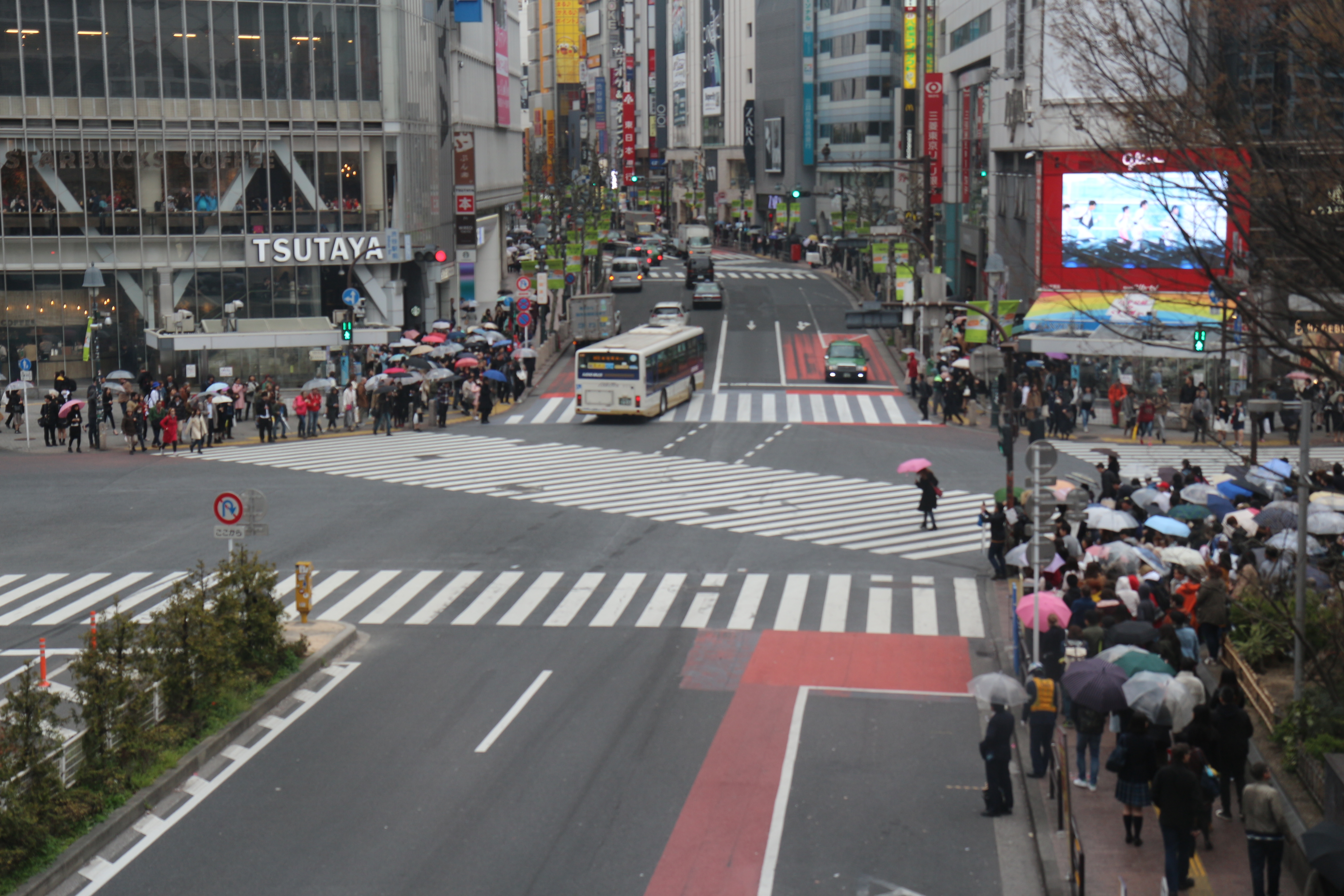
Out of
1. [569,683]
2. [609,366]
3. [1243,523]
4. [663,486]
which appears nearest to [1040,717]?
[569,683]

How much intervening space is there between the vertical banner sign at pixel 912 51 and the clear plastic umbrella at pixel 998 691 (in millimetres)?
103199

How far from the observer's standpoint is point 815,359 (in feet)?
209

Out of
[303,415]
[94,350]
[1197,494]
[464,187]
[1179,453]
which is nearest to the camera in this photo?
[1197,494]

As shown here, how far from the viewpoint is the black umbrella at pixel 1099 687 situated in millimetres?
14258

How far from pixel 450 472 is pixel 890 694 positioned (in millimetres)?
20212

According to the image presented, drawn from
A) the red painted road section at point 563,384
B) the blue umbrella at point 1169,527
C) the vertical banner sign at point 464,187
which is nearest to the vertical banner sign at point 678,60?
the vertical banner sign at point 464,187

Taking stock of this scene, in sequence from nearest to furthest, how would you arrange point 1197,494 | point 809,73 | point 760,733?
point 760,733, point 1197,494, point 809,73

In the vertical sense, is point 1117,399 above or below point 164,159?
below

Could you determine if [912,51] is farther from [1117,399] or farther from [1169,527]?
[1169,527]

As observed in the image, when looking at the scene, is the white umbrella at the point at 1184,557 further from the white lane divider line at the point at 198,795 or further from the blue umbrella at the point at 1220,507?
the white lane divider line at the point at 198,795

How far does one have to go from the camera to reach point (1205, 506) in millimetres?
24469

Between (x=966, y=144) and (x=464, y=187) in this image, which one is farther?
(x=966, y=144)

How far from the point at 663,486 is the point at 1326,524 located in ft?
56.7

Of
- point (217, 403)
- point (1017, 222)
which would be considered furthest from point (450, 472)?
point (1017, 222)
